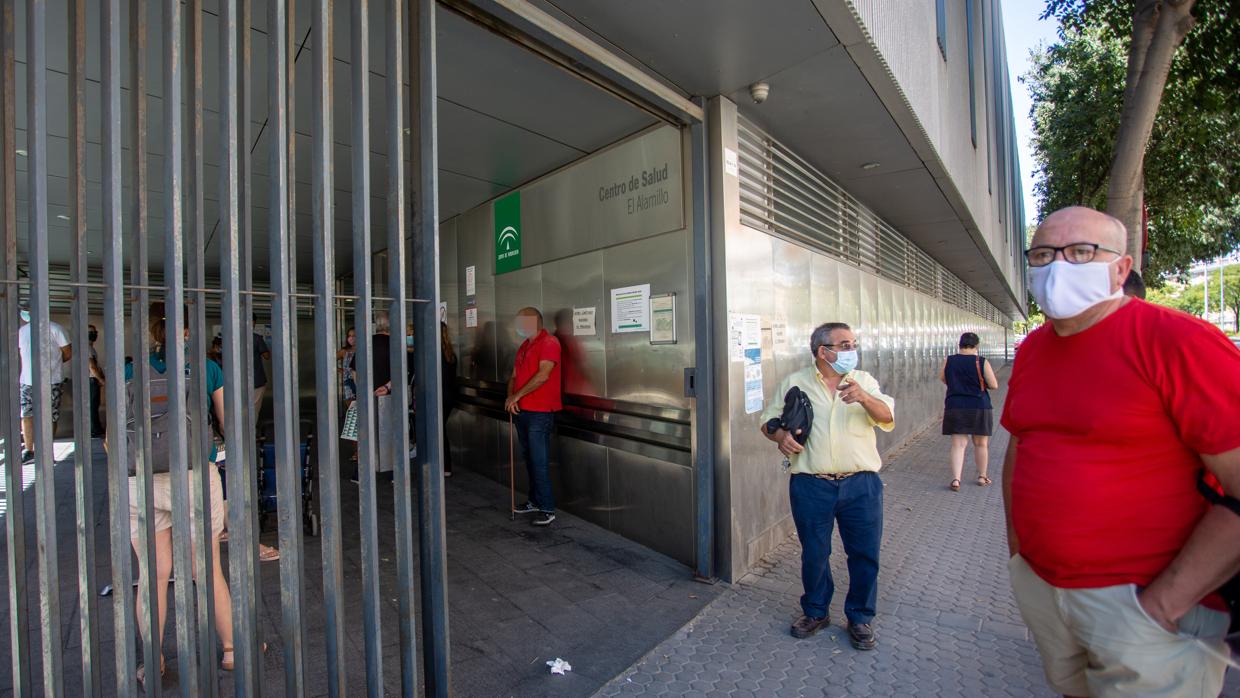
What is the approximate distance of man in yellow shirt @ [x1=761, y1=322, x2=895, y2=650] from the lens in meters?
3.37

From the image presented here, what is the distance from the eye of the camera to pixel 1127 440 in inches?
68.1

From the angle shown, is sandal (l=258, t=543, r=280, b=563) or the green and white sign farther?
the green and white sign

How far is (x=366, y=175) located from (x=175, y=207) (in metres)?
0.59

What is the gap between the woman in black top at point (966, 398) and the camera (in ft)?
22.2

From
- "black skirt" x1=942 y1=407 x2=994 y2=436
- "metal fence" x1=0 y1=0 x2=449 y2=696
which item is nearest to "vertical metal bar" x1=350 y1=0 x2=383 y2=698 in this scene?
"metal fence" x1=0 y1=0 x2=449 y2=696

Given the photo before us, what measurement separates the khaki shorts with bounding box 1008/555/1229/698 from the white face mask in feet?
2.54

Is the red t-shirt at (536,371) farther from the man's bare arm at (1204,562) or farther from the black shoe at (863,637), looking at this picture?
the man's bare arm at (1204,562)

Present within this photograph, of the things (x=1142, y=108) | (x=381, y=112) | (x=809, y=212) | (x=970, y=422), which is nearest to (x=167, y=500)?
(x=381, y=112)

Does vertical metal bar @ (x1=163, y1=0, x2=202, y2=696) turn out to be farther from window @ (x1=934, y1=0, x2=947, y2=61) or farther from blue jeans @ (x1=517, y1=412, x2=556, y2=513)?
window @ (x1=934, y1=0, x2=947, y2=61)

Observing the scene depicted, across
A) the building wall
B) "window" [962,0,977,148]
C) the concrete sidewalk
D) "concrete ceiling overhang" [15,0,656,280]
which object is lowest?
the concrete sidewalk

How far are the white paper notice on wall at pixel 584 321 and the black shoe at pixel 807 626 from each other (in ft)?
9.16

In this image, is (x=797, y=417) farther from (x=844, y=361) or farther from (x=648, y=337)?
(x=648, y=337)

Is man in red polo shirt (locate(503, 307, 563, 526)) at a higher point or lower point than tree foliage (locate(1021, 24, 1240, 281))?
lower

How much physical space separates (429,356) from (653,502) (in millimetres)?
2861
